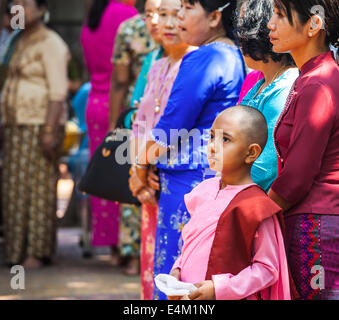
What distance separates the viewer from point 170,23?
382 cm

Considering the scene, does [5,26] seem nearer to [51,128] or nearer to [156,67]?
[51,128]

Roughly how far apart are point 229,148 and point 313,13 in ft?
1.78

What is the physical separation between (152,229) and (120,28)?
2.34 metres

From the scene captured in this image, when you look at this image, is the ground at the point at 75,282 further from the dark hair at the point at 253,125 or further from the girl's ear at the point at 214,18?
the dark hair at the point at 253,125

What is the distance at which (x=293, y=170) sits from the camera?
2.47m

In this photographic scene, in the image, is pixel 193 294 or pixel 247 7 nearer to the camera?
pixel 193 294

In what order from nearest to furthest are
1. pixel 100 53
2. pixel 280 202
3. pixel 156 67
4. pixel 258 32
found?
1. pixel 280 202
2. pixel 258 32
3. pixel 156 67
4. pixel 100 53

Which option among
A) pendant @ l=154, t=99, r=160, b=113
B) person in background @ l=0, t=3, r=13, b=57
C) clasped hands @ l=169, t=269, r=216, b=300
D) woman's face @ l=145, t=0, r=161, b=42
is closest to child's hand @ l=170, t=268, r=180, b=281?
clasped hands @ l=169, t=269, r=216, b=300

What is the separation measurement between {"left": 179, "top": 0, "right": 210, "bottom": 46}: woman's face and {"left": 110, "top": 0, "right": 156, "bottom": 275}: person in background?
7.49ft

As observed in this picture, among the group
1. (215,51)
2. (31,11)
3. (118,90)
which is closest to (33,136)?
(118,90)

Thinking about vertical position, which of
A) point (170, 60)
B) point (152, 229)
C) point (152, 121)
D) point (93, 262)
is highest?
point (170, 60)

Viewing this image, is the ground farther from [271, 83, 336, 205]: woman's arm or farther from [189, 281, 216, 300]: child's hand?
[271, 83, 336, 205]: woman's arm
